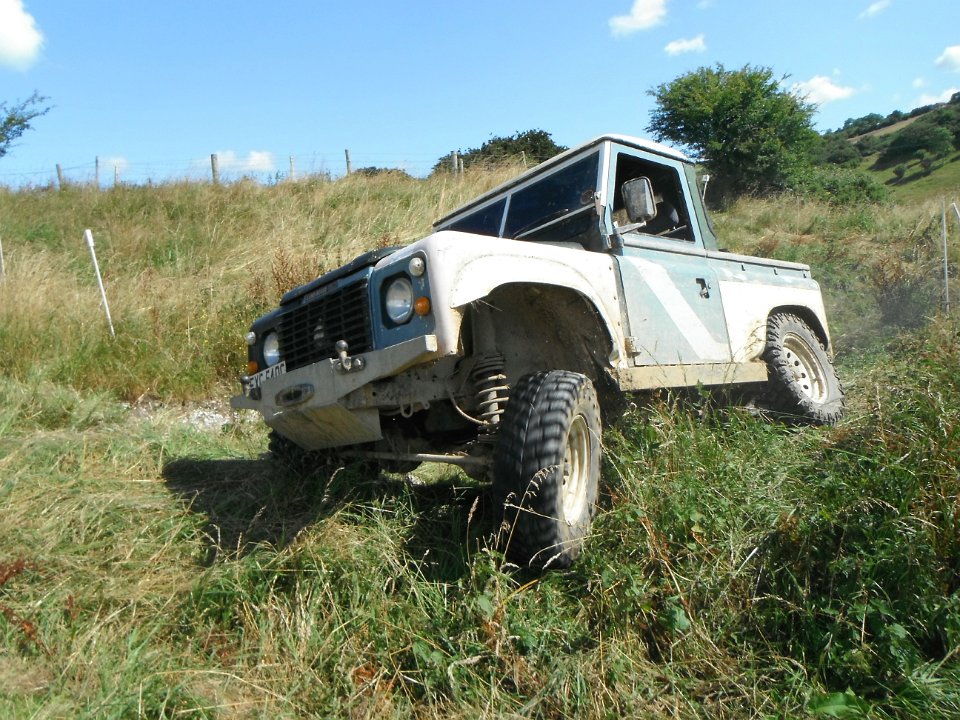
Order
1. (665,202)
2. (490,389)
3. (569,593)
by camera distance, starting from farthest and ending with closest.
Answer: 1. (665,202)
2. (490,389)
3. (569,593)

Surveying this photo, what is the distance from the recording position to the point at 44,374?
20.3 feet

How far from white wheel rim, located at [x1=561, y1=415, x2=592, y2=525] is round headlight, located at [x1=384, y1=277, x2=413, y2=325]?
851 mm

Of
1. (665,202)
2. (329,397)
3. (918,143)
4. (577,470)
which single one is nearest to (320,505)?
(329,397)

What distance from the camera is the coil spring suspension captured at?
3262 millimetres

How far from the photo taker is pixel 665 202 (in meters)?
4.96

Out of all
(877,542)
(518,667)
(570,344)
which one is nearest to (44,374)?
(570,344)

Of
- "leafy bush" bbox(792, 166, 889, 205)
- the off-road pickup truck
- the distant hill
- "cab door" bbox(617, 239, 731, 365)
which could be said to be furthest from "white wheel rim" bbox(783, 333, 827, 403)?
the distant hill

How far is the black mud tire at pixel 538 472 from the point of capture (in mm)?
2896

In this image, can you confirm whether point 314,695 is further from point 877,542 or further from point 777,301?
point 777,301

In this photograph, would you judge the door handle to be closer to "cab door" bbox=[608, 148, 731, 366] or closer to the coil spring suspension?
"cab door" bbox=[608, 148, 731, 366]

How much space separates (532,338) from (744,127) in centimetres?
2040

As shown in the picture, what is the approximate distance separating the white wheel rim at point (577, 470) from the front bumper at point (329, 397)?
813 mm

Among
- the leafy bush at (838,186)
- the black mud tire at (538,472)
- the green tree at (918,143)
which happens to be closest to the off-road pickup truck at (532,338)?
the black mud tire at (538,472)

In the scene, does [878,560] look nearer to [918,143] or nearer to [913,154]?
[913,154]
